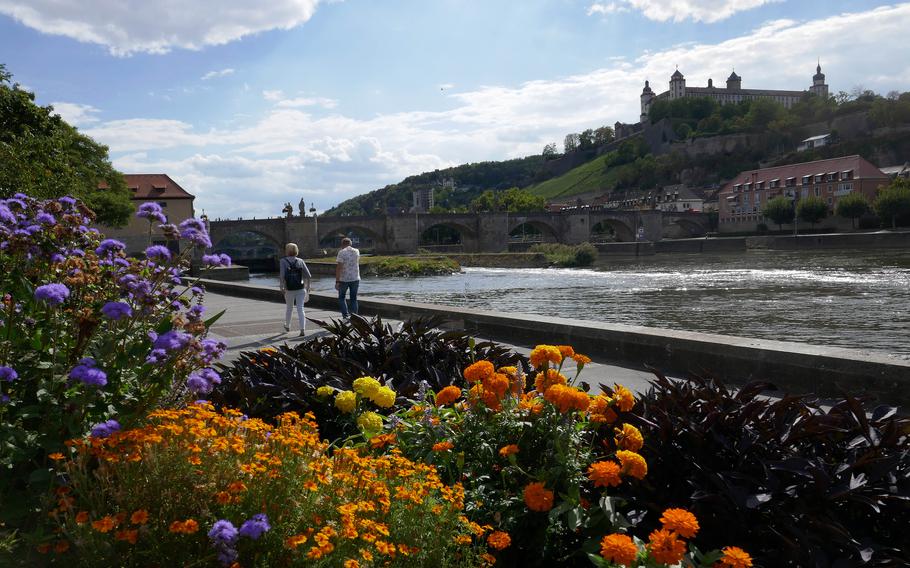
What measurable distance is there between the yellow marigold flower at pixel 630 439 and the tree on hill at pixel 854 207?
278ft

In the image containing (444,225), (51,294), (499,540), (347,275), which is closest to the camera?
(499,540)

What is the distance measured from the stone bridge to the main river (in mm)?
37633

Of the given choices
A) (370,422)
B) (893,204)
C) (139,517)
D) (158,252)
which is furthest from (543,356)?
(893,204)

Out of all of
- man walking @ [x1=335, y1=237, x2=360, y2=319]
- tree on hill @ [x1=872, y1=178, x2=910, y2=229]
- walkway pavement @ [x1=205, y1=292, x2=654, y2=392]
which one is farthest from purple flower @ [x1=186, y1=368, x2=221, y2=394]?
tree on hill @ [x1=872, y1=178, x2=910, y2=229]

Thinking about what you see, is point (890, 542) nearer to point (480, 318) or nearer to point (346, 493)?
point (346, 493)

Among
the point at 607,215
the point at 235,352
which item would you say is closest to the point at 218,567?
the point at 235,352

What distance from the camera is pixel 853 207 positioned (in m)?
75.9

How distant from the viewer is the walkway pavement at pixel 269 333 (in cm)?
583

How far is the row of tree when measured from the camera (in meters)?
69.6

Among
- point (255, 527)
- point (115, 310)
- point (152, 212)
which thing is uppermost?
point (152, 212)

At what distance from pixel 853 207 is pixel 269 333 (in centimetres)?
8019

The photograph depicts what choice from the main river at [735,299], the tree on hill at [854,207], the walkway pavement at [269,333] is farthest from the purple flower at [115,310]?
the tree on hill at [854,207]

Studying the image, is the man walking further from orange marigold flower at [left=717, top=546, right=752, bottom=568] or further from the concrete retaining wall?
orange marigold flower at [left=717, top=546, right=752, bottom=568]

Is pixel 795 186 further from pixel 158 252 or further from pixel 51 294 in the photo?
pixel 51 294
